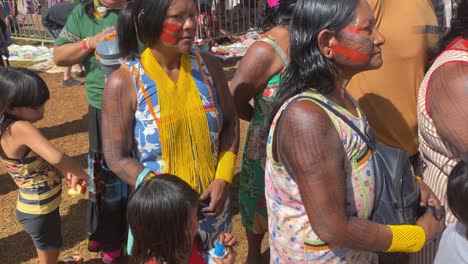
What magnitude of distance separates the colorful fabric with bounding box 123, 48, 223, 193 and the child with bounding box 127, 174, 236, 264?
12.7 inches

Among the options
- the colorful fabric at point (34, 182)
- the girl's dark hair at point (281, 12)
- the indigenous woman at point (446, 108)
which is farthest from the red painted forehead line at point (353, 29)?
the colorful fabric at point (34, 182)

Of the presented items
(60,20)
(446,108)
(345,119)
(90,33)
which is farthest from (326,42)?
(60,20)

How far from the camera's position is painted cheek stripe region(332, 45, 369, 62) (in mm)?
1850

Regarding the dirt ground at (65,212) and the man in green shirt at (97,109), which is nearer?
the man in green shirt at (97,109)

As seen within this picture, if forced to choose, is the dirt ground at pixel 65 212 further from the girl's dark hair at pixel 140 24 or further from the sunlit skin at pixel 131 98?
the girl's dark hair at pixel 140 24

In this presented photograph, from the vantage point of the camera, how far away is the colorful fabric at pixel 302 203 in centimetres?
182

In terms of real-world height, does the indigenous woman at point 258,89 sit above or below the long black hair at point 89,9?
below

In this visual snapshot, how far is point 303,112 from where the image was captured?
68.1 inches

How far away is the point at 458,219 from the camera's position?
179 cm

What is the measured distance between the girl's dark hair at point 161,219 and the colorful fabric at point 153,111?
343 mm

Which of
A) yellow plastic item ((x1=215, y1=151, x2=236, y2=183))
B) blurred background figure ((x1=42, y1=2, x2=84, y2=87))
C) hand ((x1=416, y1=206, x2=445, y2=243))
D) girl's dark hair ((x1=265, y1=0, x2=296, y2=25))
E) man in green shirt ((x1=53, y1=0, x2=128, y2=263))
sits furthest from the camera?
blurred background figure ((x1=42, y1=2, x2=84, y2=87))

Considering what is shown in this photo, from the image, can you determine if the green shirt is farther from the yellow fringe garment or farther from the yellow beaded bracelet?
the yellow beaded bracelet

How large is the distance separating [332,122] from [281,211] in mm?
464

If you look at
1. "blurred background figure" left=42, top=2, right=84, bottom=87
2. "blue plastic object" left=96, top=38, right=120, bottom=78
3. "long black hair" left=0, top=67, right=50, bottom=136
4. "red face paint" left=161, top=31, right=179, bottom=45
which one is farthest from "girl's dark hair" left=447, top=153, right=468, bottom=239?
"blurred background figure" left=42, top=2, right=84, bottom=87
